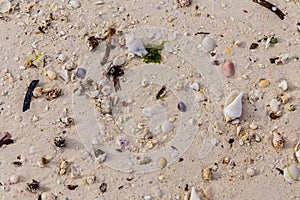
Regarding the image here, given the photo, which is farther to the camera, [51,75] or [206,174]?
[51,75]

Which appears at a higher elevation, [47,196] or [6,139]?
[6,139]

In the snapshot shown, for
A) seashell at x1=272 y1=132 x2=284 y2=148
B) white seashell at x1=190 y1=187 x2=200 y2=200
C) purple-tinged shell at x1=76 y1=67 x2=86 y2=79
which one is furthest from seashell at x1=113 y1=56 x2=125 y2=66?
seashell at x1=272 y1=132 x2=284 y2=148

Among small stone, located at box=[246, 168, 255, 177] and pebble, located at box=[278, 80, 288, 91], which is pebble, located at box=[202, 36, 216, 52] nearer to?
pebble, located at box=[278, 80, 288, 91]

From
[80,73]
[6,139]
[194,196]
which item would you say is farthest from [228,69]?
[6,139]

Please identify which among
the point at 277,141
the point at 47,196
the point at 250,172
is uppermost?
the point at 277,141

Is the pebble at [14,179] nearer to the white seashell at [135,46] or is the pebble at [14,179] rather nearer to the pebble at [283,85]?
the white seashell at [135,46]

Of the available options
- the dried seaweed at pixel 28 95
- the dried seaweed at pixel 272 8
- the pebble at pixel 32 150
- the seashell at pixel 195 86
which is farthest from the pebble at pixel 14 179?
the dried seaweed at pixel 272 8

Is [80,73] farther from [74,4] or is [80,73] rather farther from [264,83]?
[264,83]

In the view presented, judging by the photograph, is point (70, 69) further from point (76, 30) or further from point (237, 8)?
point (237, 8)
